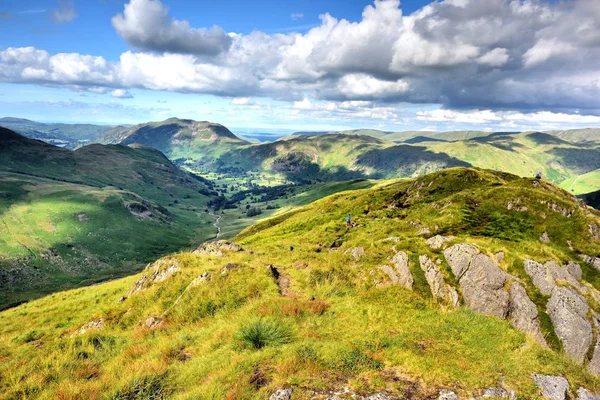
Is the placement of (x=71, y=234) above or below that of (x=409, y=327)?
below

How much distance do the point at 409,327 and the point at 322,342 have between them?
623cm

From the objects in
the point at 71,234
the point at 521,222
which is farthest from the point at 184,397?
the point at 71,234

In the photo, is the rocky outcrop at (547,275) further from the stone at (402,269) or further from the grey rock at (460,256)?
the stone at (402,269)

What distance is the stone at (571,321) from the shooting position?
26641 millimetres

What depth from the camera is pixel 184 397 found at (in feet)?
42.0

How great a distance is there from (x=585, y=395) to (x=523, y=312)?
14.5 meters

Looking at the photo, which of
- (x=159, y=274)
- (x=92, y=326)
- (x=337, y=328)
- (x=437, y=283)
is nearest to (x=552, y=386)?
(x=337, y=328)

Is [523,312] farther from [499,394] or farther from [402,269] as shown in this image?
[499,394]

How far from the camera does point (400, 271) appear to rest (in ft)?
99.0

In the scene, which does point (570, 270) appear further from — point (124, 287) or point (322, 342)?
point (124, 287)

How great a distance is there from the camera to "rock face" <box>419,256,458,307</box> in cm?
2861

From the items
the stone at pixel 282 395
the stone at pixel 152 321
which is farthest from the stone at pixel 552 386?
the stone at pixel 152 321

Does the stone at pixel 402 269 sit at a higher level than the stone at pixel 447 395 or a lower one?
lower

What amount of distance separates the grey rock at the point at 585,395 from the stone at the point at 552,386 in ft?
1.74
